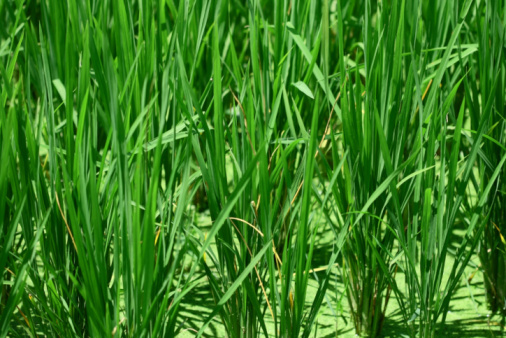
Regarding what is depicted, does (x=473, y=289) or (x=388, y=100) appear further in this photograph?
(x=473, y=289)

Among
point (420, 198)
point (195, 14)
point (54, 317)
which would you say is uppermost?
point (195, 14)

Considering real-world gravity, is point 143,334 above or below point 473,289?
above

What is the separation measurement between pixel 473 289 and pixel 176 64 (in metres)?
0.75

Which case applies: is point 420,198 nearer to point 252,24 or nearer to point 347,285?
point 347,285

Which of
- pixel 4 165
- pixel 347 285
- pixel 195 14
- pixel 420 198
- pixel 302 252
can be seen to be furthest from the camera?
pixel 195 14

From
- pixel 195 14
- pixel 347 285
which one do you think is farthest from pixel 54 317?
pixel 195 14

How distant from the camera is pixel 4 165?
2.65 feet

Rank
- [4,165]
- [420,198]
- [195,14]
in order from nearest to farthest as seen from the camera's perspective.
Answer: [4,165] < [420,198] < [195,14]

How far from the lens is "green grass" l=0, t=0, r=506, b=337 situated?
2.82 ft

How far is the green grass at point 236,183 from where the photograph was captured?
0.86 m

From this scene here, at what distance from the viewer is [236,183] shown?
3.40 feet

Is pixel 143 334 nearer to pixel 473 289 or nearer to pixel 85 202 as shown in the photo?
pixel 85 202

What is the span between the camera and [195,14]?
131cm

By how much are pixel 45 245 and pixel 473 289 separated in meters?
0.82
